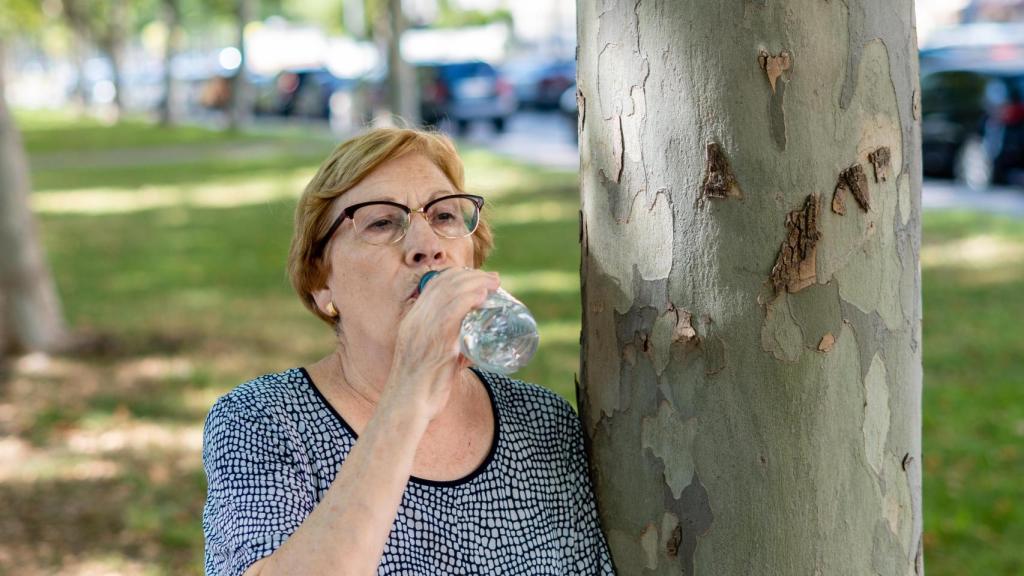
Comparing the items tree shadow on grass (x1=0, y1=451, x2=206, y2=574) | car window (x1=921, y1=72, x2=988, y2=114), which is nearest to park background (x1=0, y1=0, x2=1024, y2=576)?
tree shadow on grass (x1=0, y1=451, x2=206, y2=574)

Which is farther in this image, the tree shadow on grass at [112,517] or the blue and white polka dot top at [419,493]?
the tree shadow on grass at [112,517]

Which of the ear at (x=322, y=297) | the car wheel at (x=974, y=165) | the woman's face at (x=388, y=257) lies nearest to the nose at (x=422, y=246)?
the woman's face at (x=388, y=257)

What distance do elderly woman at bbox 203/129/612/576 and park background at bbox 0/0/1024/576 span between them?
343mm

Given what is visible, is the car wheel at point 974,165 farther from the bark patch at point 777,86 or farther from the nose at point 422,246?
the bark patch at point 777,86

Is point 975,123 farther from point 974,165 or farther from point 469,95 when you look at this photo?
point 469,95

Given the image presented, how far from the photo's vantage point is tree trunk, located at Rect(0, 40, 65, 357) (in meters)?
8.20

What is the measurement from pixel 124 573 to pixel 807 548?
3.69m

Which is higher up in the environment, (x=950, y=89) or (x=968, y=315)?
(x=950, y=89)

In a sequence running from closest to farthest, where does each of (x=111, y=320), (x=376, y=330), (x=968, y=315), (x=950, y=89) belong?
(x=376, y=330) < (x=968, y=315) < (x=111, y=320) < (x=950, y=89)

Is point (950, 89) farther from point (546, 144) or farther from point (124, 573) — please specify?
point (124, 573)

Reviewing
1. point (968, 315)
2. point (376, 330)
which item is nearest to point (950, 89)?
point (968, 315)

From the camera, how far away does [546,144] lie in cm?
2473

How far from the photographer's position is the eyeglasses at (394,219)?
214 centimetres

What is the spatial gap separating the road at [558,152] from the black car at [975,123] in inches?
9.9
